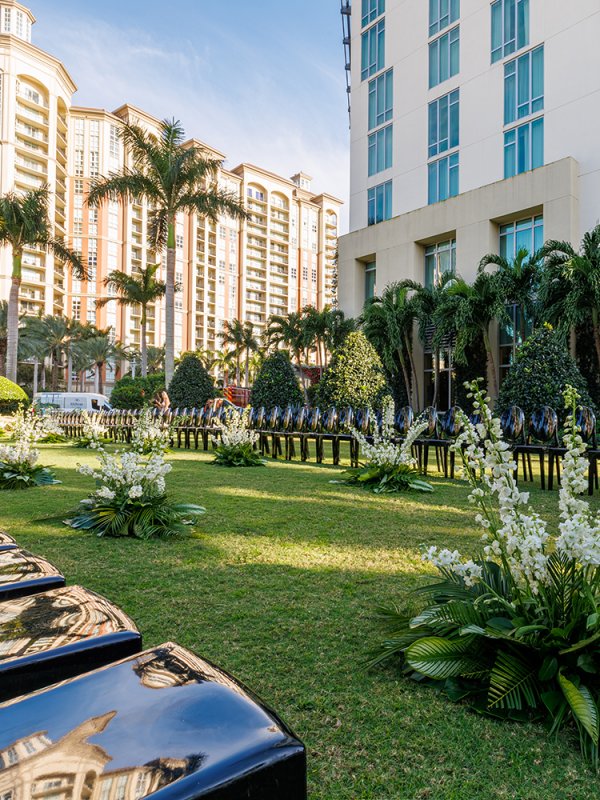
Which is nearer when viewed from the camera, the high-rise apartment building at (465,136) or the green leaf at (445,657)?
the green leaf at (445,657)

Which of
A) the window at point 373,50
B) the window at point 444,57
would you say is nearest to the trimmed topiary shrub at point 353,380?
the window at point 444,57

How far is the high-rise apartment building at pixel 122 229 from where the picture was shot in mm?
62438

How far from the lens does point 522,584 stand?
9.10 feet

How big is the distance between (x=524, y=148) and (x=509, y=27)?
5224 mm

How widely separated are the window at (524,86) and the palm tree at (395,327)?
7.89m

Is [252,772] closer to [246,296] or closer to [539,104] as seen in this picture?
[539,104]

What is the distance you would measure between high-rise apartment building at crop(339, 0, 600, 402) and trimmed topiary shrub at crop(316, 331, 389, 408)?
17.1 feet

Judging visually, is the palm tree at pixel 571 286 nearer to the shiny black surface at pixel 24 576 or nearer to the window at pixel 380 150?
the window at pixel 380 150

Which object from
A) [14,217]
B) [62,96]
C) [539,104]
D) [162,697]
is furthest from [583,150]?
[62,96]

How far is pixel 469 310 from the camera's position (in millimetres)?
17984

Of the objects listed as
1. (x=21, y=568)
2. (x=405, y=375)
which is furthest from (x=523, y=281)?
(x=21, y=568)

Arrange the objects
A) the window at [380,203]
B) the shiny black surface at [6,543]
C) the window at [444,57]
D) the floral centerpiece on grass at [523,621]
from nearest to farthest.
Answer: the shiny black surface at [6,543] < the floral centerpiece on grass at [523,621] < the window at [444,57] < the window at [380,203]

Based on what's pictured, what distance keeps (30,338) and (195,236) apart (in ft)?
136

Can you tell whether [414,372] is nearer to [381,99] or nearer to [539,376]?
[539,376]
